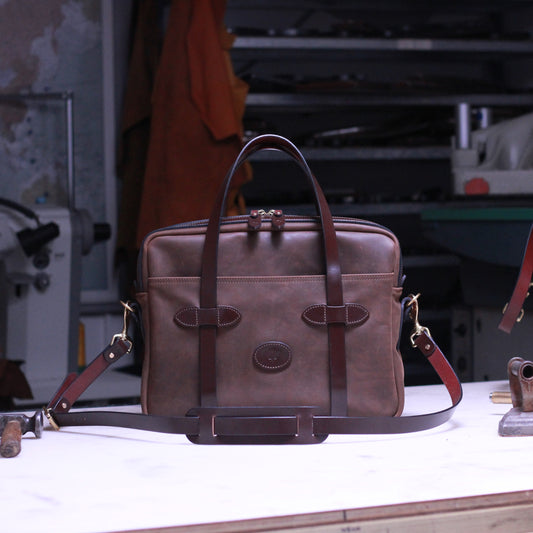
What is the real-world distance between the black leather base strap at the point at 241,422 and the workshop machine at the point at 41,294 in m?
1.56

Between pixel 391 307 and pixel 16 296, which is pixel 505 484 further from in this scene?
pixel 16 296

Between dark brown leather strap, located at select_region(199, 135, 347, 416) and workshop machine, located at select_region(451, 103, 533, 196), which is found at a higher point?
workshop machine, located at select_region(451, 103, 533, 196)

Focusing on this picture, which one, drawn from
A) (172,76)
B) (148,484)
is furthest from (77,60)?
(148,484)

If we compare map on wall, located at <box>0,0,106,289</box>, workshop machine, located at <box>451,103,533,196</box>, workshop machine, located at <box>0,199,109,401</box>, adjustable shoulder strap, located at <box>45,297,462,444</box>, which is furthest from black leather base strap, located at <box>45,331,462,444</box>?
map on wall, located at <box>0,0,106,289</box>

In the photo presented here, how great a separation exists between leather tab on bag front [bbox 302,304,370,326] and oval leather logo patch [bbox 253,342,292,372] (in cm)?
5

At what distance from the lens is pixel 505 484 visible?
80 centimetres

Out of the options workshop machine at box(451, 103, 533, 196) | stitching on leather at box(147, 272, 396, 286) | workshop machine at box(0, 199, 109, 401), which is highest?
workshop machine at box(451, 103, 533, 196)

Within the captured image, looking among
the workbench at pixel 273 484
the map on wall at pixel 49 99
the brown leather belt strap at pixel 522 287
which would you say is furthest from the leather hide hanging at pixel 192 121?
the workbench at pixel 273 484

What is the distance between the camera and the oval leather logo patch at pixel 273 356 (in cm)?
104

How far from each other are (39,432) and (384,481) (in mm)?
436

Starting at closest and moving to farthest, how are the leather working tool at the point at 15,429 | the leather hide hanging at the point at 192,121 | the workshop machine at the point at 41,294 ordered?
1. the leather working tool at the point at 15,429
2. the workshop machine at the point at 41,294
3. the leather hide hanging at the point at 192,121

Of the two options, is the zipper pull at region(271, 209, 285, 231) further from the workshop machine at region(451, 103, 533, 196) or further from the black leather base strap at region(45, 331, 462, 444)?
the workshop machine at region(451, 103, 533, 196)

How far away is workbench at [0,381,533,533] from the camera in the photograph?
0.72 meters

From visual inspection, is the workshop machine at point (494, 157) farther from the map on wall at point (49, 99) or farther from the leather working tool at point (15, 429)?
the map on wall at point (49, 99)
